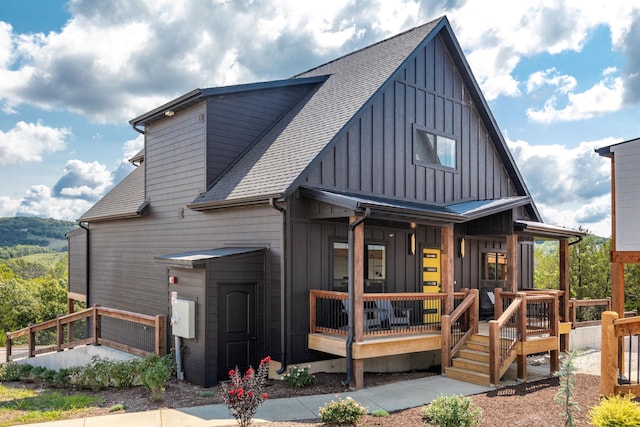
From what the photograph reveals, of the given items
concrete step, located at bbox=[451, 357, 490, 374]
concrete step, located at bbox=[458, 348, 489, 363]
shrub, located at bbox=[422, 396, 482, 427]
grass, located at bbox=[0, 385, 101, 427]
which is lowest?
grass, located at bbox=[0, 385, 101, 427]

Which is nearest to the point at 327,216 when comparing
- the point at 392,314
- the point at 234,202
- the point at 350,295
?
the point at 350,295

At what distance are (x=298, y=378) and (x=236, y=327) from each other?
5.54 ft

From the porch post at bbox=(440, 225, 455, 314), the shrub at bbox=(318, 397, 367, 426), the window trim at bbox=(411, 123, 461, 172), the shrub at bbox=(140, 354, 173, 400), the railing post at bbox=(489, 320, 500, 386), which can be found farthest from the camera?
the window trim at bbox=(411, 123, 461, 172)

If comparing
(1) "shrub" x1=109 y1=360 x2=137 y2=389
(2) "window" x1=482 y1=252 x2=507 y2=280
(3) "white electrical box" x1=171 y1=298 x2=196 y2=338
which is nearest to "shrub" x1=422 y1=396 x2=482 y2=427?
(3) "white electrical box" x1=171 y1=298 x2=196 y2=338

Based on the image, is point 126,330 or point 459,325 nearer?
point 459,325

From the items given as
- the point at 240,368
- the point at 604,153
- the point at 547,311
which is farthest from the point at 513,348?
the point at 240,368

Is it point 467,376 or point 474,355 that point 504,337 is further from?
point 467,376

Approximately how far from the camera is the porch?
9664mm

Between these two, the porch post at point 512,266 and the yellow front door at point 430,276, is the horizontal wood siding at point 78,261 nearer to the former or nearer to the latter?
the yellow front door at point 430,276

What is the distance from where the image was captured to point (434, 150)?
45.6 ft

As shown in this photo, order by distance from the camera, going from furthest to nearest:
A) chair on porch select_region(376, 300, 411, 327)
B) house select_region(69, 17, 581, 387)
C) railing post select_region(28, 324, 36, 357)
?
railing post select_region(28, 324, 36, 357), chair on porch select_region(376, 300, 411, 327), house select_region(69, 17, 581, 387)

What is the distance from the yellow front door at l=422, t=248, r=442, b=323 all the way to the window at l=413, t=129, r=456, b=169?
2427 millimetres

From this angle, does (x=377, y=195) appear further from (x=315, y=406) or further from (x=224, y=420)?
(x=224, y=420)

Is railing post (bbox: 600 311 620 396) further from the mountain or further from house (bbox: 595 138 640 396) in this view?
the mountain
